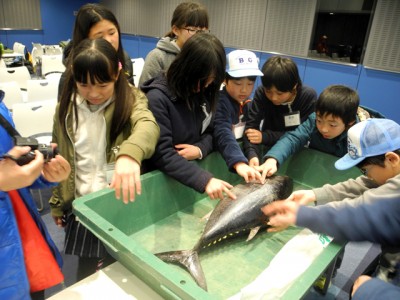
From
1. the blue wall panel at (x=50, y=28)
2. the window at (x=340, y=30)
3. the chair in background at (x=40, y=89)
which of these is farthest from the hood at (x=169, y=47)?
the blue wall panel at (x=50, y=28)

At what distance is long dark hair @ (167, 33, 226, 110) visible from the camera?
4.25 feet

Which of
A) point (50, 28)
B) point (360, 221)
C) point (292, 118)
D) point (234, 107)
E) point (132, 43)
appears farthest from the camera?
point (50, 28)

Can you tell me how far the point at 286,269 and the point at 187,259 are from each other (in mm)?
388

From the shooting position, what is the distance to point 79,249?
134cm

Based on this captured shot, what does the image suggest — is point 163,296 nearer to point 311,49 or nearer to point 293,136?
point 293,136

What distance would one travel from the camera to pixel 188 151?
1494 millimetres


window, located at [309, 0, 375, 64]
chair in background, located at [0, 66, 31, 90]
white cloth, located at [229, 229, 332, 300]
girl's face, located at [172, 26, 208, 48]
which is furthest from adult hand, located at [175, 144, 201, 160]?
window, located at [309, 0, 375, 64]

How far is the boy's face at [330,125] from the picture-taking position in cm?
173

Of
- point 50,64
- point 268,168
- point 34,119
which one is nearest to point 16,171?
point 268,168

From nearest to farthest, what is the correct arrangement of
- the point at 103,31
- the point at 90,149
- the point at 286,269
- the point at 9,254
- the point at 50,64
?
the point at 9,254, the point at 286,269, the point at 90,149, the point at 103,31, the point at 50,64

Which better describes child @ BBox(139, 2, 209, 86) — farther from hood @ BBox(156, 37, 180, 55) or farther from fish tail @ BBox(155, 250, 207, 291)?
fish tail @ BBox(155, 250, 207, 291)

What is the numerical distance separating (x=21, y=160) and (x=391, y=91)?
491 cm

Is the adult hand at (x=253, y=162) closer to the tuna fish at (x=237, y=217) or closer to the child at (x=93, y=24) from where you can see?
the tuna fish at (x=237, y=217)

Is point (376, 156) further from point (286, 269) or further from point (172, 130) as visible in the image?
point (172, 130)
